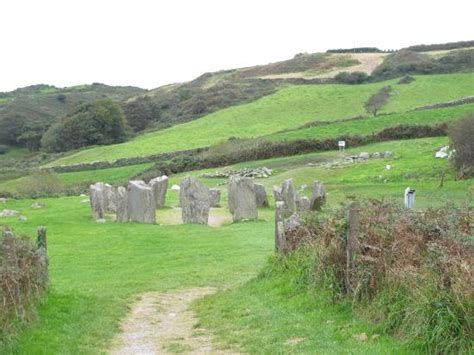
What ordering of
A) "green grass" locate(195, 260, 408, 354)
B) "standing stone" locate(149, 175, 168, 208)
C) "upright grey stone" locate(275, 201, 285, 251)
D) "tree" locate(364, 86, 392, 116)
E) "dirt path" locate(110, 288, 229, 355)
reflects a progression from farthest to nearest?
"tree" locate(364, 86, 392, 116) → "standing stone" locate(149, 175, 168, 208) → "upright grey stone" locate(275, 201, 285, 251) → "dirt path" locate(110, 288, 229, 355) → "green grass" locate(195, 260, 408, 354)

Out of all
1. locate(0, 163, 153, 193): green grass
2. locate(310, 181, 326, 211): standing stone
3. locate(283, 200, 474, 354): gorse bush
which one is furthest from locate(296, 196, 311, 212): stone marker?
locate(0, 163, 153, 193): green grass

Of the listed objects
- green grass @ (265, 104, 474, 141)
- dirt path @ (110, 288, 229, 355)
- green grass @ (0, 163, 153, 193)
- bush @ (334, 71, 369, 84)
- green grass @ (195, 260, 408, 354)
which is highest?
bush @ (334, 71, 369, 84)

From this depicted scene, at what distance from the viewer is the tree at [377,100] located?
82.9 m

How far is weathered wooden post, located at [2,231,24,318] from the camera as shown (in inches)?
433

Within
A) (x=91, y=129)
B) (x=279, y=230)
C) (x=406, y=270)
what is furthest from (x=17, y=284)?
(x=91, y=129)

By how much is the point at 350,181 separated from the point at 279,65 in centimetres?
9325

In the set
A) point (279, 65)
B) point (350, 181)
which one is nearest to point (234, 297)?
point (350, 181)

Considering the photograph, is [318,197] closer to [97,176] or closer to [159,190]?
[159,190]

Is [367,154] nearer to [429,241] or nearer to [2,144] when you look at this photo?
[429,241]

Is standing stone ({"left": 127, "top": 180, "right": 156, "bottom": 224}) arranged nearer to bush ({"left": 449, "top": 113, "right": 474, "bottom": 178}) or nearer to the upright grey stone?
the upright grey stone

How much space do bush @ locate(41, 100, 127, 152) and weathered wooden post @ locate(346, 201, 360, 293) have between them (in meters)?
90.6

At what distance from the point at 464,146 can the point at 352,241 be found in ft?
100

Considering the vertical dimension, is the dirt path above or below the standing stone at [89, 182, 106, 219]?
below

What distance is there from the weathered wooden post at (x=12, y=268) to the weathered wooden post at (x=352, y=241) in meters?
5.28
